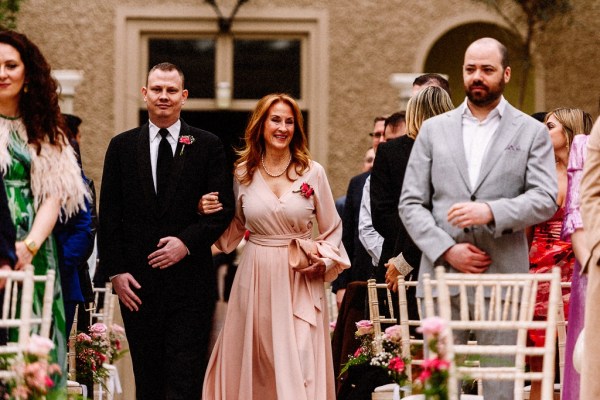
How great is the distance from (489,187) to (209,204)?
2047 mm

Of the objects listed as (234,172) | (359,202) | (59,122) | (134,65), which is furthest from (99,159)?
(59,122)

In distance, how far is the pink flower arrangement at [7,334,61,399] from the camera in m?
5.09

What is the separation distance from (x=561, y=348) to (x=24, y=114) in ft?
9.59

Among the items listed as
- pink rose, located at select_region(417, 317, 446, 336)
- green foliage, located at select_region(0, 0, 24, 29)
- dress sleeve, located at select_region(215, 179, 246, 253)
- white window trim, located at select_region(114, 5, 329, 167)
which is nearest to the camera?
pink rose, located at select_region(417, 317, 446, 336)

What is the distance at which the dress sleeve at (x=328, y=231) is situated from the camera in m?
8.36

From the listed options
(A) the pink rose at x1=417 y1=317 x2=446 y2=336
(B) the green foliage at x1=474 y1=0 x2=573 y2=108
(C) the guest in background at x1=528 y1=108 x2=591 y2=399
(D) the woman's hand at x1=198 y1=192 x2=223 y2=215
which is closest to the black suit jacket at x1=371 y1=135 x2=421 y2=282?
(C) the guest in background at x1=528 y1=108 x2=591 y2=399

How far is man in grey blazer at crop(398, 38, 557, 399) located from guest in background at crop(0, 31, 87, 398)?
1.61 m

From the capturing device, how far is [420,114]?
26.1 ft

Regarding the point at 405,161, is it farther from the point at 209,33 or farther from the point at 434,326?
the point at 209,33

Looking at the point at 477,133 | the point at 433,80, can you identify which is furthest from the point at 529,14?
the point at 477,133

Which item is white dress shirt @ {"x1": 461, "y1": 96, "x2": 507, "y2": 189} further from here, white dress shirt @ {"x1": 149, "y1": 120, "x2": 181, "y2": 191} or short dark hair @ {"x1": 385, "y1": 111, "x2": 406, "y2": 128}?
short dark hair @ {"x1": 385, "y1": 111, "x2": 406, "y2": 128}

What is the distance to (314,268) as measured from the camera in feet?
27.1

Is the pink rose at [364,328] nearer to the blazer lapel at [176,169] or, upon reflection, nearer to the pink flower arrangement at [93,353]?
the blazer lapel at [176,169]

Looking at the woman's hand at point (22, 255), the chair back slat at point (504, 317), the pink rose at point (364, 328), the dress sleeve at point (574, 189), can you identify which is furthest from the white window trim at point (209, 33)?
the chair back slat at point (504, 317)
